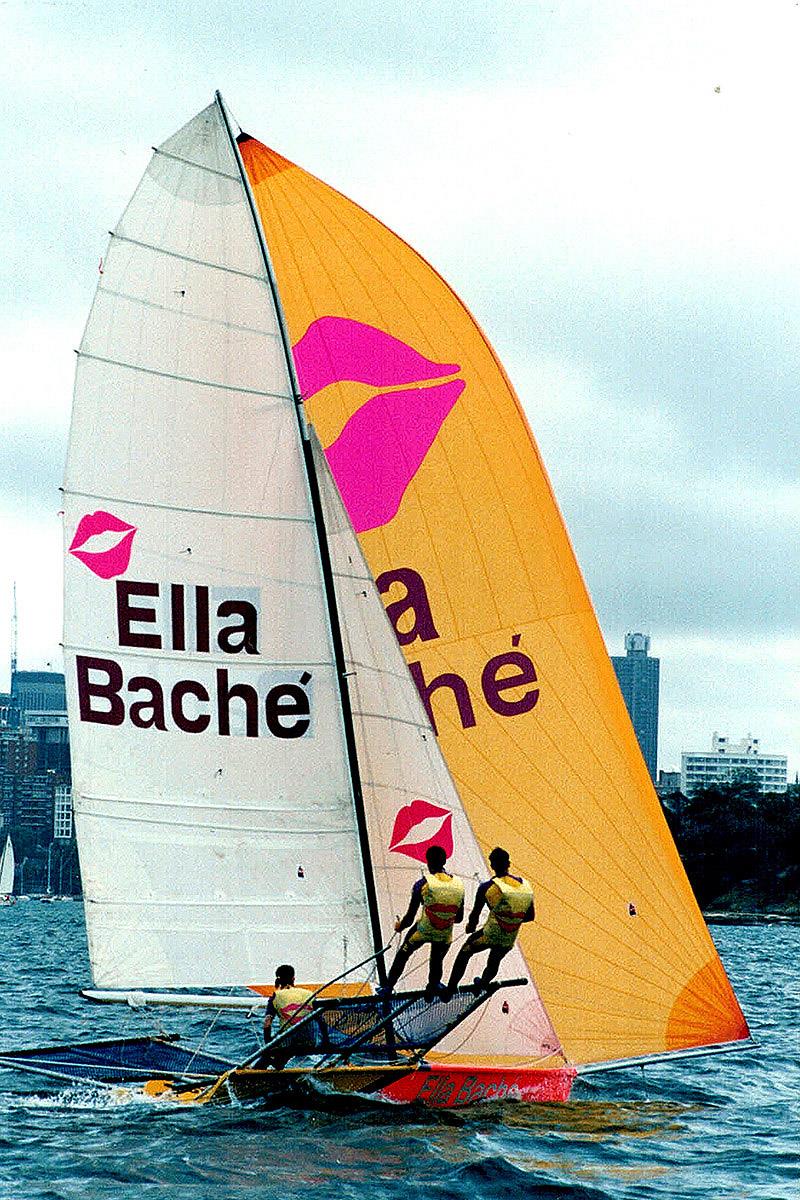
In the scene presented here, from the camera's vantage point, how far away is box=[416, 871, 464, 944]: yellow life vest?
1280 cm

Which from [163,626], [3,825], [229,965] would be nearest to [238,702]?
[163,626]

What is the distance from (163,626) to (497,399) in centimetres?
341

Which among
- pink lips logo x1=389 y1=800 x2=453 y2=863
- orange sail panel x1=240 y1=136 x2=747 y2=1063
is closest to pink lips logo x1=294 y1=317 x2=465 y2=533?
orange sail panel x1=240 y1=136 x2=747 y2=1063

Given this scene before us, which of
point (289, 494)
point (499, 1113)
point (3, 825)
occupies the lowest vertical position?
point (499, 1113)

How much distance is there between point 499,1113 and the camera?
13.5 metres

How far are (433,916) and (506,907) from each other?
0.51 m

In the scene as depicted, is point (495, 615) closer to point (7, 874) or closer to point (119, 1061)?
point (119, 1061)

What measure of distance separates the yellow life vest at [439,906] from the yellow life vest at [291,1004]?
974 millimetres

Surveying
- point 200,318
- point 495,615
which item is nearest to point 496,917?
point 495,615

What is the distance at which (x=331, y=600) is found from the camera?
44.1 feet

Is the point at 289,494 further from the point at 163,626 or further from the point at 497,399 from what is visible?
the point at 497,399

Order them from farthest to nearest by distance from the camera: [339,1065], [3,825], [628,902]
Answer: [3,825]
[628,902]
[339,1065]

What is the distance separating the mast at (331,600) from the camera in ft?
44.1

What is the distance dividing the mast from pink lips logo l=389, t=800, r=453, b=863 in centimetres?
33
